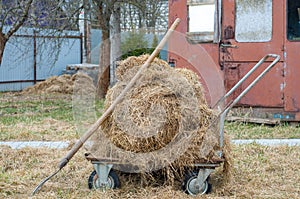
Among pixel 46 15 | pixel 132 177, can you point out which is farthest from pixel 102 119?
pixel 46 15

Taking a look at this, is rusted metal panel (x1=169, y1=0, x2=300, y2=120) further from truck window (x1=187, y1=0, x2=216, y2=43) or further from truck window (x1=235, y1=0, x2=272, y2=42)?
truck window (x1=187, y1=0, x2=216, y2=43)

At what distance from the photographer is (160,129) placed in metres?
4.88

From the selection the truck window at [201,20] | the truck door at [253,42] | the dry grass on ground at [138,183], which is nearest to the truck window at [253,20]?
the truck door at [253,42]

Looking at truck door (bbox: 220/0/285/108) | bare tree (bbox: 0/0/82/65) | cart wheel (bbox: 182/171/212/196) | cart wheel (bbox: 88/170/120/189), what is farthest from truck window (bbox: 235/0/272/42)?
cart wheel (bbox: 88/170/120/189)

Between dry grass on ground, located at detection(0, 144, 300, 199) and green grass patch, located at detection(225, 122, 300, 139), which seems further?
green grass patch, located at detection(225, 122, 300, 139)

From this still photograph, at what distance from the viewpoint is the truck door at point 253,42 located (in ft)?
29.2

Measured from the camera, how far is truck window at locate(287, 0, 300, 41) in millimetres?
8820

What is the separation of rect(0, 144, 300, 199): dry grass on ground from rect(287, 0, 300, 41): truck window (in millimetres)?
2458

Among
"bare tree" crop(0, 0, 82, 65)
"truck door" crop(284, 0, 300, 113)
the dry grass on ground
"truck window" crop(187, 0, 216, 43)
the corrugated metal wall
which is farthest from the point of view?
the corrugated metal wall

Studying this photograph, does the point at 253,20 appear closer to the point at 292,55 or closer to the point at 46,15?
the point at 292,55

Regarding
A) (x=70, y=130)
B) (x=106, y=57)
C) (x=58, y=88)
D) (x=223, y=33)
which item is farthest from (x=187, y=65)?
(x=58, y=88)

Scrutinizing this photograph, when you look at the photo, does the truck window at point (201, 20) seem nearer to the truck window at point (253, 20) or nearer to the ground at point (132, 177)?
the truck window at point (253, 20)

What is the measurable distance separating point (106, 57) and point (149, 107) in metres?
8.38

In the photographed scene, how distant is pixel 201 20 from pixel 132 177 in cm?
499
